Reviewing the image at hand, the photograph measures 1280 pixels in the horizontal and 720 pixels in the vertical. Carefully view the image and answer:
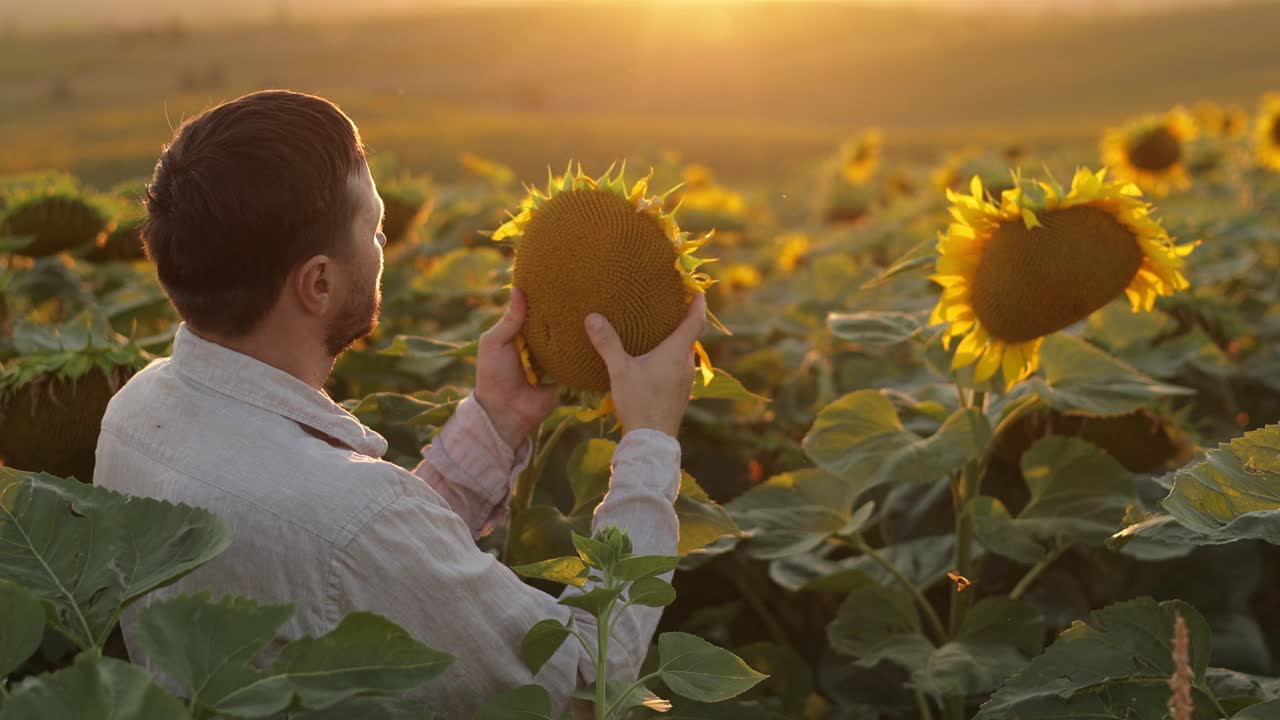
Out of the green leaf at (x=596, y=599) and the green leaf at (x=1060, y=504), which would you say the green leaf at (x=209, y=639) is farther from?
the green leaf at (x=1060, y=504)

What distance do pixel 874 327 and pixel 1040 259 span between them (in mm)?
411

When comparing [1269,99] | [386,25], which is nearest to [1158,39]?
[386,25]

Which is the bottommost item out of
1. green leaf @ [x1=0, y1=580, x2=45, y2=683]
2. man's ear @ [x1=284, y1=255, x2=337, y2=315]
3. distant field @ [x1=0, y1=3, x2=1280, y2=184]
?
green leaf @ [x1=0, y1=580, x2=45, y2=683]

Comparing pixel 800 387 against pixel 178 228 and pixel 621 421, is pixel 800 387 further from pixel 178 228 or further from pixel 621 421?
pixel 178 228

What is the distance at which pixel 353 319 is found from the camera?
177cm

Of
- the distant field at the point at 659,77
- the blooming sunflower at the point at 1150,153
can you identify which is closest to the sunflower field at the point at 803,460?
the blooming sunflower at the point at 1150,153

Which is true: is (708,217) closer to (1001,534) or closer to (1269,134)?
(1001,534)

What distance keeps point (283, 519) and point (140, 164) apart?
1482cm

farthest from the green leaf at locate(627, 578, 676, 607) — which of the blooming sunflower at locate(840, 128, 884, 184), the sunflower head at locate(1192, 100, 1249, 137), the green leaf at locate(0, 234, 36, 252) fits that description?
the sunflower head at locate(1192, 100, 1249, 137)

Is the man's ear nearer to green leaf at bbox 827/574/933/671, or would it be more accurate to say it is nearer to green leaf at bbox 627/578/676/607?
green leaf at bbox 627/578/676/607

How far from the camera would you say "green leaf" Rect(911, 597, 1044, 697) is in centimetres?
210

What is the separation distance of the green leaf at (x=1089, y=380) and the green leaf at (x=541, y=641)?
3.53ft

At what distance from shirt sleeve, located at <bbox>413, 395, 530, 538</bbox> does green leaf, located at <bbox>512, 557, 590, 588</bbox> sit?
1.40ft

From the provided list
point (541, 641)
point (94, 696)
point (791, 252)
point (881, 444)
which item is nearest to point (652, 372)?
point (541, 641)
